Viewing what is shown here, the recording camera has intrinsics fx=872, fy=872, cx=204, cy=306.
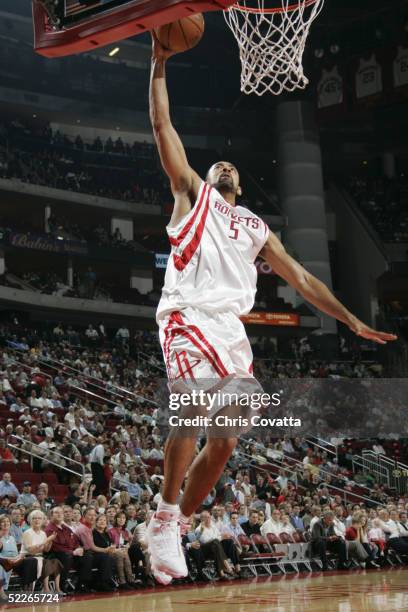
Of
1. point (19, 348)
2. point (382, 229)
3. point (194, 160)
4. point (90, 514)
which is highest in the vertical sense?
point (194, 160)

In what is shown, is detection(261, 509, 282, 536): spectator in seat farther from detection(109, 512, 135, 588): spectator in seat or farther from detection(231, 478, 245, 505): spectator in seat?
detection(109, 512, 135, 588): spectator in seat

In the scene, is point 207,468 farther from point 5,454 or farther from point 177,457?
point 5,454

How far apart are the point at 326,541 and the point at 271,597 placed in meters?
5.12

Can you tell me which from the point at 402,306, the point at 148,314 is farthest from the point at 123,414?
the point at 402,306

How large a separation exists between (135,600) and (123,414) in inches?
351

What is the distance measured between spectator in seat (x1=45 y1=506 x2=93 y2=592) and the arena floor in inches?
20.3

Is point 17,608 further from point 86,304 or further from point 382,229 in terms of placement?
point 382,229

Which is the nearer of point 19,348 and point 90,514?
Result: point 90,514

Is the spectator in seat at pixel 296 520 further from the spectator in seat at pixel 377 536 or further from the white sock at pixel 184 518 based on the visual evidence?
the white sock at pixel 184 518

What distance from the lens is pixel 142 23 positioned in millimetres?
4188

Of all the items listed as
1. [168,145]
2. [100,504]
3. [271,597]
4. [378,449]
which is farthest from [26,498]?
[378,449]

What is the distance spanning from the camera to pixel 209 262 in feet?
12.1

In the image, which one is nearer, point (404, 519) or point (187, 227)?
point (187, 227)

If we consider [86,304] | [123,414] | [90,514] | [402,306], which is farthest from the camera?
[402,306]
